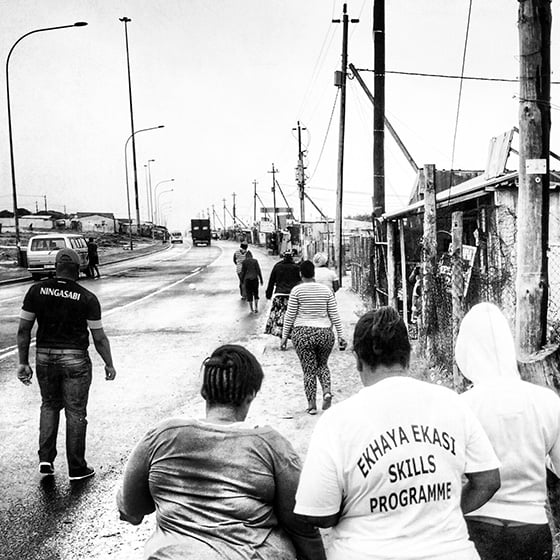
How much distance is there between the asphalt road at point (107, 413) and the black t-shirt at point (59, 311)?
1.16 metres

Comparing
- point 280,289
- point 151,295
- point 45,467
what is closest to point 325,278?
point 280,289

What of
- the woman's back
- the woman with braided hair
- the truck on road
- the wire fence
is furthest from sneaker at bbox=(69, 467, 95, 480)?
the truck on road

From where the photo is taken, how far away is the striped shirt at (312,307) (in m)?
6.77

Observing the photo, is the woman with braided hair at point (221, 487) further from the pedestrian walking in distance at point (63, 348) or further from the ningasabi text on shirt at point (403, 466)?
the pedestrian walking in distance at point (63, 348)

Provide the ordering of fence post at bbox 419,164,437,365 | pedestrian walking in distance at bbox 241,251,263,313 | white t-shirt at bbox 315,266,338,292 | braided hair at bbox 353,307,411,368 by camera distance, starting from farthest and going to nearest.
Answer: pedestrian walking in distance at bbox 241,251,263,313, white t-shirt at bbox 315,266,338,292, fence post at bbox 419,164,437,365, braided hair at bbox 353,307,411,368

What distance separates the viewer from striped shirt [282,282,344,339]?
6.77 meters

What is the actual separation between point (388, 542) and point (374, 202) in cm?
1484

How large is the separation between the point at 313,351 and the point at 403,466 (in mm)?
4836

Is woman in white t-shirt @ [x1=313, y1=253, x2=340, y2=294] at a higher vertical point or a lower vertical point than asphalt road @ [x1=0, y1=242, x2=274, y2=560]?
higher

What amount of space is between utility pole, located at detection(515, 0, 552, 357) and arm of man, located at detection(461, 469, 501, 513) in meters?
3.04

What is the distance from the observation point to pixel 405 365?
2271 mm

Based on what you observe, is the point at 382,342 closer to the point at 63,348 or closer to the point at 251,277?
the point at 63,348

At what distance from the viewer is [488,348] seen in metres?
2.53

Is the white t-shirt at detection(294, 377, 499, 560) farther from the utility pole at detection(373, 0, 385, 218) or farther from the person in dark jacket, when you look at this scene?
the utility pole at detection(373, 0, 385, 218)
